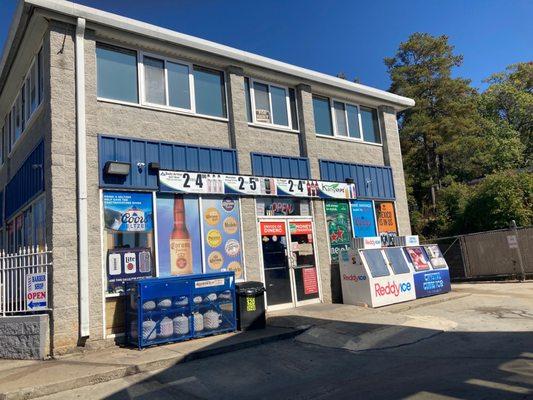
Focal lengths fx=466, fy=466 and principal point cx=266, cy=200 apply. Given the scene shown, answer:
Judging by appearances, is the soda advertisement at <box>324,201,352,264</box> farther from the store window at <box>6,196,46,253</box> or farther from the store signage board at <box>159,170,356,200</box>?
the store window at <box>6,196,46,253</box>

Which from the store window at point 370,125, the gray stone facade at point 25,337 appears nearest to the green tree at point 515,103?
the store window at point 370,125

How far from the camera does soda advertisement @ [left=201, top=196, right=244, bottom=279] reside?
11016 millimetres

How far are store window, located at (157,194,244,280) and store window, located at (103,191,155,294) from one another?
29 centimetres

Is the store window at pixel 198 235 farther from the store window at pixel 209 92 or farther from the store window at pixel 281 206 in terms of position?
the store window at pixel 209 92

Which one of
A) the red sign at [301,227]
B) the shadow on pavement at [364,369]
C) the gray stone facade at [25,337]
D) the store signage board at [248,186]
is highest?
the store signage board at [248,186]

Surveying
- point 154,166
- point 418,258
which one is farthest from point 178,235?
Result: point 418,258

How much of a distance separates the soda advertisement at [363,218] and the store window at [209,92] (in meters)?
5.10

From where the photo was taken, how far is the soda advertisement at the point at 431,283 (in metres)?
13.1

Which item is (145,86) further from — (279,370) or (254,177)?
(279,370)

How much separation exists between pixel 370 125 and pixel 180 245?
8.55m

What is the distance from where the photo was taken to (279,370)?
7.14m

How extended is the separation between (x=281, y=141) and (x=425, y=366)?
7870 mm

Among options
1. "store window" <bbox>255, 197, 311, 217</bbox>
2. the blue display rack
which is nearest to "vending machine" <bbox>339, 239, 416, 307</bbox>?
"store window" <bbox>255, 197, 311, 217</bbox>

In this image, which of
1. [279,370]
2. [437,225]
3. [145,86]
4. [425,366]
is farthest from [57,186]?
[437,225]
